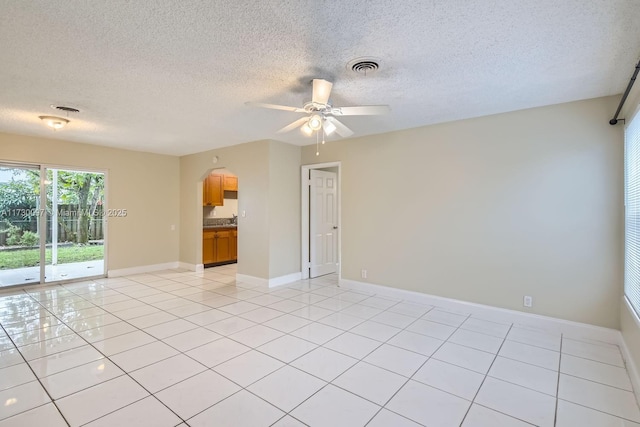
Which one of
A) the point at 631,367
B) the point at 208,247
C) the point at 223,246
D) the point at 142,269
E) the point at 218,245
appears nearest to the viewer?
the point at 631,367

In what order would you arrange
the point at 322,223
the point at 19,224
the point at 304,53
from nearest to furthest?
the point at 304,53 < the point at 19,224 < the point at 322,223

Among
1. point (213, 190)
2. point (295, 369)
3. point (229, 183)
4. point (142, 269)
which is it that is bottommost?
point (295, 369)

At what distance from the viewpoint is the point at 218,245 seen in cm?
720

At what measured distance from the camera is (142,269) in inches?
257

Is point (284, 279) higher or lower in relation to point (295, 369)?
higher

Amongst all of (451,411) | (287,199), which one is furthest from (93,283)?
(451,411)

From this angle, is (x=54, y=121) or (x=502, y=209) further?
(x=54, y=121)

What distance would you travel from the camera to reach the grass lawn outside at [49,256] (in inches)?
202

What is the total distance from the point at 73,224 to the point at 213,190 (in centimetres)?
270

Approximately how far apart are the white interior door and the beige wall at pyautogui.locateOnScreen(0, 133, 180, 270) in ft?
11.0

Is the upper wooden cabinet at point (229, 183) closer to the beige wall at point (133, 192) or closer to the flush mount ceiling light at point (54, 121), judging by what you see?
the beige wall at point (133, 192)

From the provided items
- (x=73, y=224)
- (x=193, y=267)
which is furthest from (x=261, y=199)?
(x=73, y=224)

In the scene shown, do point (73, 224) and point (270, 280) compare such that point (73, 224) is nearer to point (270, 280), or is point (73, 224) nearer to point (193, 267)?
point (193, 267)

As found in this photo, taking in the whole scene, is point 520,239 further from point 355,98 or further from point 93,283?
point 93,283
